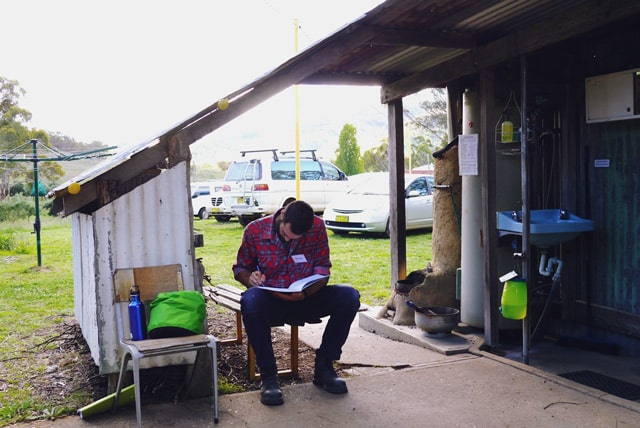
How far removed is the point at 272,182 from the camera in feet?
52.2

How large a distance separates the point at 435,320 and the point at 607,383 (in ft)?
4.60

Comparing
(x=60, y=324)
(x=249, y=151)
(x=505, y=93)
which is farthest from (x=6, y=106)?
(x=505, y=93)

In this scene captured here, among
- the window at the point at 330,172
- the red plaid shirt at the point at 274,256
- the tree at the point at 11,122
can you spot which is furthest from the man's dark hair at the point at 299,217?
the tree at the point at 11,122

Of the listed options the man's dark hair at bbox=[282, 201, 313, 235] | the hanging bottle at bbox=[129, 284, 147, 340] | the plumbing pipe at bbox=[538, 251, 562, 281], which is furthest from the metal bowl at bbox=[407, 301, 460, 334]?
the hanging bottle at bbox=[129, 284, 147, 340]

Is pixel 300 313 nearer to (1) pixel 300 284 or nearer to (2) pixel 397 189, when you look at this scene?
(1) pixel 300 284

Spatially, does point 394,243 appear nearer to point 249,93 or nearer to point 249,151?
point 249,93

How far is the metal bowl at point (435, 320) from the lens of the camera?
17.7ft

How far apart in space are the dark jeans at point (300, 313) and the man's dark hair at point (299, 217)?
0.46 m

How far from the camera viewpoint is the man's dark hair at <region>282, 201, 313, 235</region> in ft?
13.8

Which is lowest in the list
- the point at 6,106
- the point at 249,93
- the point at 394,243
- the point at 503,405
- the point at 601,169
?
the point at 503,405

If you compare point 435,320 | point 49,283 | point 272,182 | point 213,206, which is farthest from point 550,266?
point 213,206

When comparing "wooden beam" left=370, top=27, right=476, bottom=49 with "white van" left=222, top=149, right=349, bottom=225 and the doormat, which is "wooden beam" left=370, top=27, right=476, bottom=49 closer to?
the doormat

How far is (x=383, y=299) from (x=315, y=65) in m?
3.77

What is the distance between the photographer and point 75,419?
3875 millimetres
